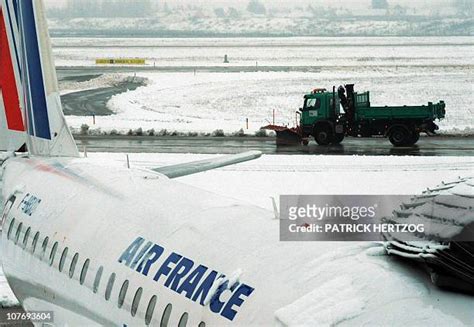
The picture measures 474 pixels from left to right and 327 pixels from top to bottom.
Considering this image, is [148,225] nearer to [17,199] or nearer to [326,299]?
[326,299]

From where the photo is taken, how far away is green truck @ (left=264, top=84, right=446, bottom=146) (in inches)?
1501

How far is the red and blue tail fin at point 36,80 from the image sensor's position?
51.4ft

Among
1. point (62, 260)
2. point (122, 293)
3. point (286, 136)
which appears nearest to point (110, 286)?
point (122, 293)

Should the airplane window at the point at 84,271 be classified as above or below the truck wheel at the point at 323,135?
above

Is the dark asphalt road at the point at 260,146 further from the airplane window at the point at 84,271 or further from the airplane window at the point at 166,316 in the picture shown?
the airplane window at the point at 166,316

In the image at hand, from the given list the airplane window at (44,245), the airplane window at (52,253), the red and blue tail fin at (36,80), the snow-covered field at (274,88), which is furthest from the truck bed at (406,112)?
the airplane window at (52,253)

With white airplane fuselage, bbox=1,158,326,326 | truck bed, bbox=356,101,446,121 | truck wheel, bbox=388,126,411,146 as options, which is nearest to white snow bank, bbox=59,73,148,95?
truck bed, bbox=356,101,446,121

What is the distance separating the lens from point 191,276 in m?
7.94

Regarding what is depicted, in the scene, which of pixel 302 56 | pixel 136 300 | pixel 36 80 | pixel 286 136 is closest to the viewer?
pixel 136 300

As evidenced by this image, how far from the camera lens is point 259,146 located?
121 ft

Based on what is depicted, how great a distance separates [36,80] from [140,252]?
26.0 feet

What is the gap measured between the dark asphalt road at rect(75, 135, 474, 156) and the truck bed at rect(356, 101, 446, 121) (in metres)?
1.27

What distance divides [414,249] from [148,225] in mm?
4297

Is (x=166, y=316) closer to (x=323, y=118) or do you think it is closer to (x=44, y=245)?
(x=44, y=245)
